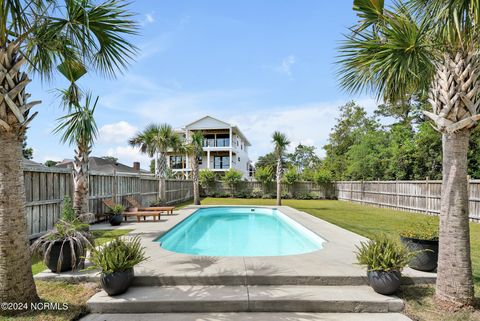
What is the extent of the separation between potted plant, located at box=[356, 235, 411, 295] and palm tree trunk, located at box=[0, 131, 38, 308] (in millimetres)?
4804

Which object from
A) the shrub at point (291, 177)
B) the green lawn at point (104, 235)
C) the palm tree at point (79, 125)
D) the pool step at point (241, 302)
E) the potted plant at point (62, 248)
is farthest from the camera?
the shrub at point (291, 177)

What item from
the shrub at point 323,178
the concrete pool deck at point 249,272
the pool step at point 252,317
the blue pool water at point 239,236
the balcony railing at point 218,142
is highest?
the balcony railing at point 218,142

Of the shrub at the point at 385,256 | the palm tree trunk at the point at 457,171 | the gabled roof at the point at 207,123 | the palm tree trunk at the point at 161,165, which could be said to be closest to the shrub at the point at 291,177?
the gabled roof at the point at 207,123

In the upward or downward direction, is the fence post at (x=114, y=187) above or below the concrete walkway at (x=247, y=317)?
above

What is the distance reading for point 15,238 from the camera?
11.1 feet

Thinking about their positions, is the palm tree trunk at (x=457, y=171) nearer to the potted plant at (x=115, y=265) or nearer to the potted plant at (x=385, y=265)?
the potted plant at (x=385, y=265)

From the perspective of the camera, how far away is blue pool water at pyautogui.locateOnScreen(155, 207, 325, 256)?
7906mm

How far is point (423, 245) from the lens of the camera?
4688 millimetres

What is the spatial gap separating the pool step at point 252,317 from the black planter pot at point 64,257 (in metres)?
1.36

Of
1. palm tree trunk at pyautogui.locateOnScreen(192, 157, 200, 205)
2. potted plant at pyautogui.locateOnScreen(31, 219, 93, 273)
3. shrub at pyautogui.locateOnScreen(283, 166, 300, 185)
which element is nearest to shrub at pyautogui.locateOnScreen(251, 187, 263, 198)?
shrub at pyautogui.locateOnScreen(283, 166, 300, 185)

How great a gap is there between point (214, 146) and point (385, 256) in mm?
28855

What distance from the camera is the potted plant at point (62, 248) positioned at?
176 inches

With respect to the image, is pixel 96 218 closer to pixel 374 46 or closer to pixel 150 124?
pixel 150 124

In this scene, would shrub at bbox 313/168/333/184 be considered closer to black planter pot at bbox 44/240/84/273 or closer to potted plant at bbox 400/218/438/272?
potted plant at bbox 400/218/438/272
